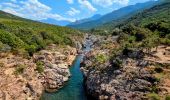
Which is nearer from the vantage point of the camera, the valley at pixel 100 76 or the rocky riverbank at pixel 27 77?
the valley at pixel 100 76

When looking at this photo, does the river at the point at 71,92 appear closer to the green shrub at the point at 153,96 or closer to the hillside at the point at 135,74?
the hillside at the point at 135,74

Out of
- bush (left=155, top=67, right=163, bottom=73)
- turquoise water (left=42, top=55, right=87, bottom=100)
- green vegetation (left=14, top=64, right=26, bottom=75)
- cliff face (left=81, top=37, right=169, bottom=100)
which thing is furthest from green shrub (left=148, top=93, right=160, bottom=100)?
green vegetation (left=14, top=64, right=26, bottom=75)

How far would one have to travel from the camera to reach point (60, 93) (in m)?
102

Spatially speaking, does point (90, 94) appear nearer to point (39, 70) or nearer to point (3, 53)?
point (39, 70)

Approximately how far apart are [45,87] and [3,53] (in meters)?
18.9

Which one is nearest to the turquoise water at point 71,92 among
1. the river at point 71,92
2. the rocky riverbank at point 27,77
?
the river at point 71,92

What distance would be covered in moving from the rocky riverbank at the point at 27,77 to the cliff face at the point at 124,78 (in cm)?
1310

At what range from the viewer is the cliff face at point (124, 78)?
268ft

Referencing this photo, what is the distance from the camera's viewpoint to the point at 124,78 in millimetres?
89250

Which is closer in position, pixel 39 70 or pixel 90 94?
pixel 90 94

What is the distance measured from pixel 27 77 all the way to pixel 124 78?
30270 mm

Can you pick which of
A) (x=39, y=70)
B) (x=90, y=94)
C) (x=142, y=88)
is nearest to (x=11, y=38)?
(x=39, y=70)

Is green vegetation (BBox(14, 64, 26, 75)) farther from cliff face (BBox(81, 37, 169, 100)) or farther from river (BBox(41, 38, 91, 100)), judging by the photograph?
cliff face (BBox(81, 37, 169, 100))

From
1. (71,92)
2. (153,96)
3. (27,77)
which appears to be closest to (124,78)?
(153,96)
